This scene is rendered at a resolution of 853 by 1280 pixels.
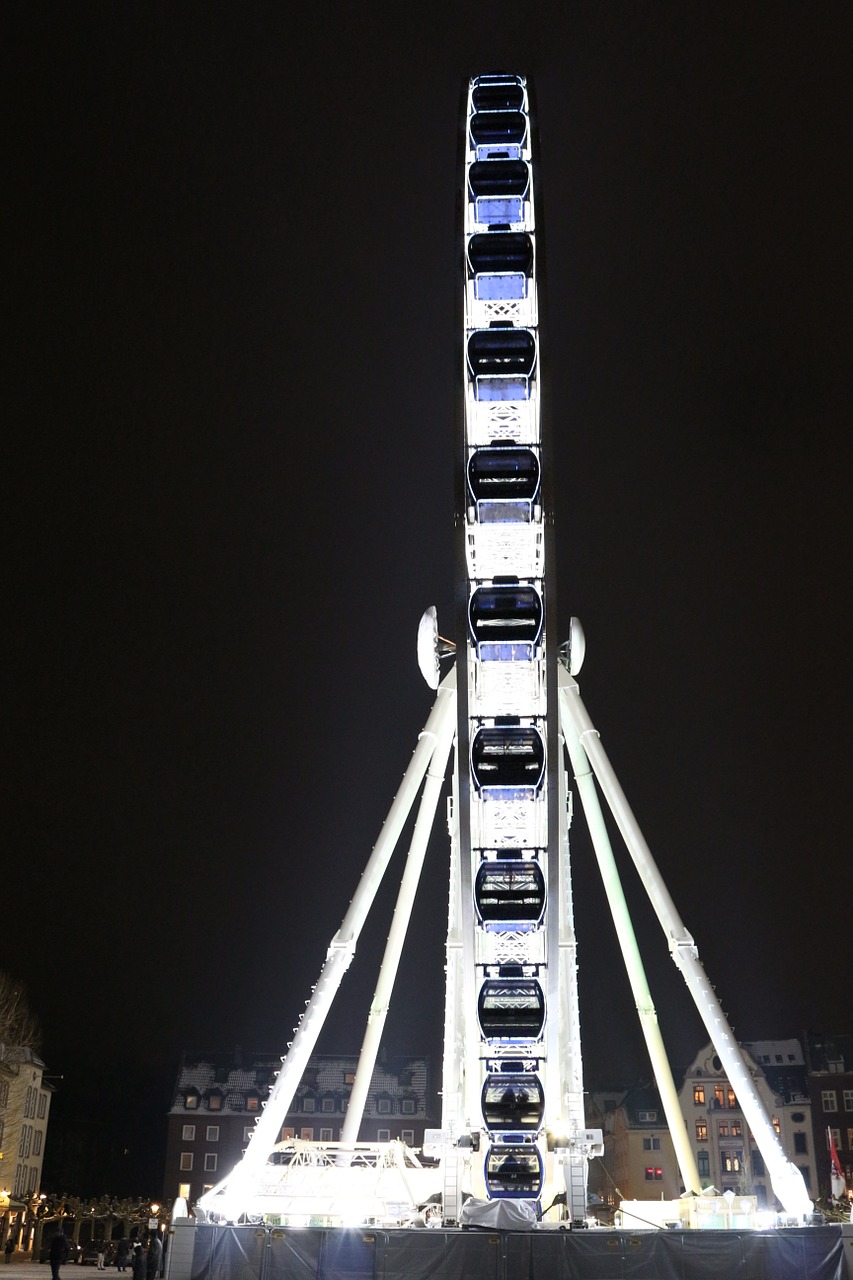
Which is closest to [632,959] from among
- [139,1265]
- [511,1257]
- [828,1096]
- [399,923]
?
[399,923]

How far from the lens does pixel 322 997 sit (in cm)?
3422

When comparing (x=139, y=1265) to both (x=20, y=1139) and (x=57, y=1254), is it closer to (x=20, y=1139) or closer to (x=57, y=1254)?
(x=57, y=1254)

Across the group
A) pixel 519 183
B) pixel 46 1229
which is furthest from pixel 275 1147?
pixel 46 1229

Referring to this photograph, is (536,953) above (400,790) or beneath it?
beneath

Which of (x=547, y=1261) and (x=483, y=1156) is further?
(x=483, y=1156)

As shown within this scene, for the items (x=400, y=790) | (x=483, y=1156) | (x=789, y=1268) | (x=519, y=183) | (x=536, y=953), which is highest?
(x=519, y=183)

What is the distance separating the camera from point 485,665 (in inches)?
1254

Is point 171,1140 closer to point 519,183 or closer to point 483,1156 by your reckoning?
point 483,1156

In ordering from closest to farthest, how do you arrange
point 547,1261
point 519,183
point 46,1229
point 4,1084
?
point 547,1261 → point 519,183 → point 4,1084 → point 46,1229

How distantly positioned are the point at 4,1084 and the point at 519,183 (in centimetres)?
6002

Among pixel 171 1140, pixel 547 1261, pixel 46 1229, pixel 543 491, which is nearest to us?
pixel 547 1261

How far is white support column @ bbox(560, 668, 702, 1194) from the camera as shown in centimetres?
3472

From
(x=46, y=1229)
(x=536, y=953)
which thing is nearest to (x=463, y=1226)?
(x=536, y=953)

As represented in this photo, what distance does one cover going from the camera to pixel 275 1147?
3606 centimetres
